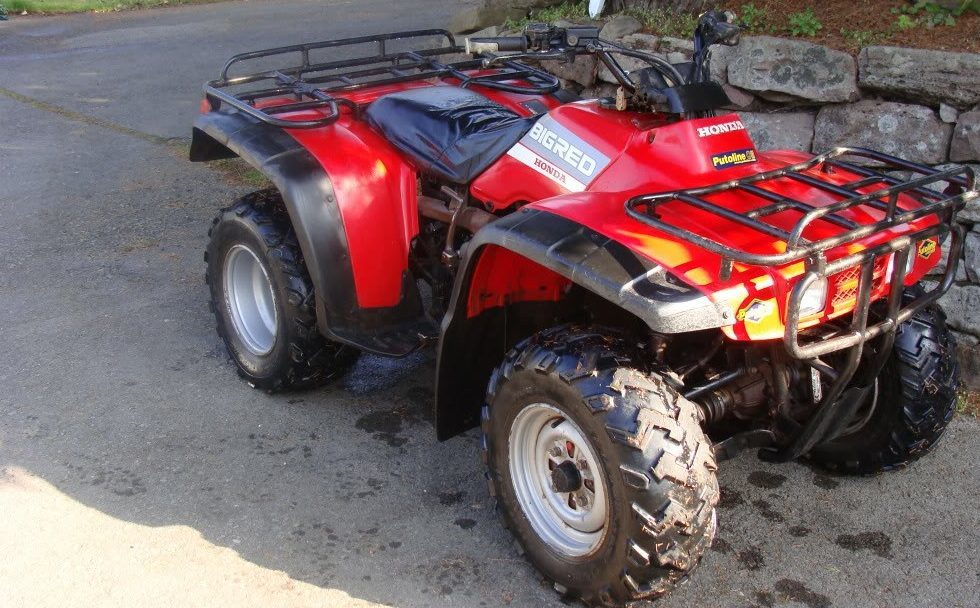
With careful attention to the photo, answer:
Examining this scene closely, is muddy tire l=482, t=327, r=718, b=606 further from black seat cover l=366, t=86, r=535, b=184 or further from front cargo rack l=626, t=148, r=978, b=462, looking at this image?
black seat cover l=366, t=86, r=535, b=184

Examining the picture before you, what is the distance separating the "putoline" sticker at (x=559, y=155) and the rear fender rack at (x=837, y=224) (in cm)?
35

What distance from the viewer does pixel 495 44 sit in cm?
346

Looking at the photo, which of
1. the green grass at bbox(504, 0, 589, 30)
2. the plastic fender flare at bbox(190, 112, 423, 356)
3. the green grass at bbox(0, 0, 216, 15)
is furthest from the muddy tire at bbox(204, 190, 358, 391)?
the green grass at bbox(0, 0, 216, 15)

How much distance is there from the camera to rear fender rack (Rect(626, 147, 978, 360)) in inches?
105

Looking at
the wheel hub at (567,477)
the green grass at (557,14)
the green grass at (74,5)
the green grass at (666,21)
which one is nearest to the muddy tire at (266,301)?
the wheel hub at (567,477)

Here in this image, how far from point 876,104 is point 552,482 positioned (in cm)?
274

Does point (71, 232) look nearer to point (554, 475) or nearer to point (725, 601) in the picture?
point (554, 475)

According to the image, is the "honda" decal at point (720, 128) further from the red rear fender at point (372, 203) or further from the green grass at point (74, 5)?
the green grass at point (74, 5)

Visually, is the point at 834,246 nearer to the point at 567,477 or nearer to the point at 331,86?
the point at 567,477

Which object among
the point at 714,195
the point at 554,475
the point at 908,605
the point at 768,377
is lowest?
the point at 908,605

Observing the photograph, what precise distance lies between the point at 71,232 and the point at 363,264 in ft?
11.7

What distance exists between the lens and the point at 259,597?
3.35m

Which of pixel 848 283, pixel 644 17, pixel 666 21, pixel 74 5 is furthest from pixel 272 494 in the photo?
pixel 74 5

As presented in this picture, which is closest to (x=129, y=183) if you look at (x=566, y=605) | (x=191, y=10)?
(x=566, y=605)
